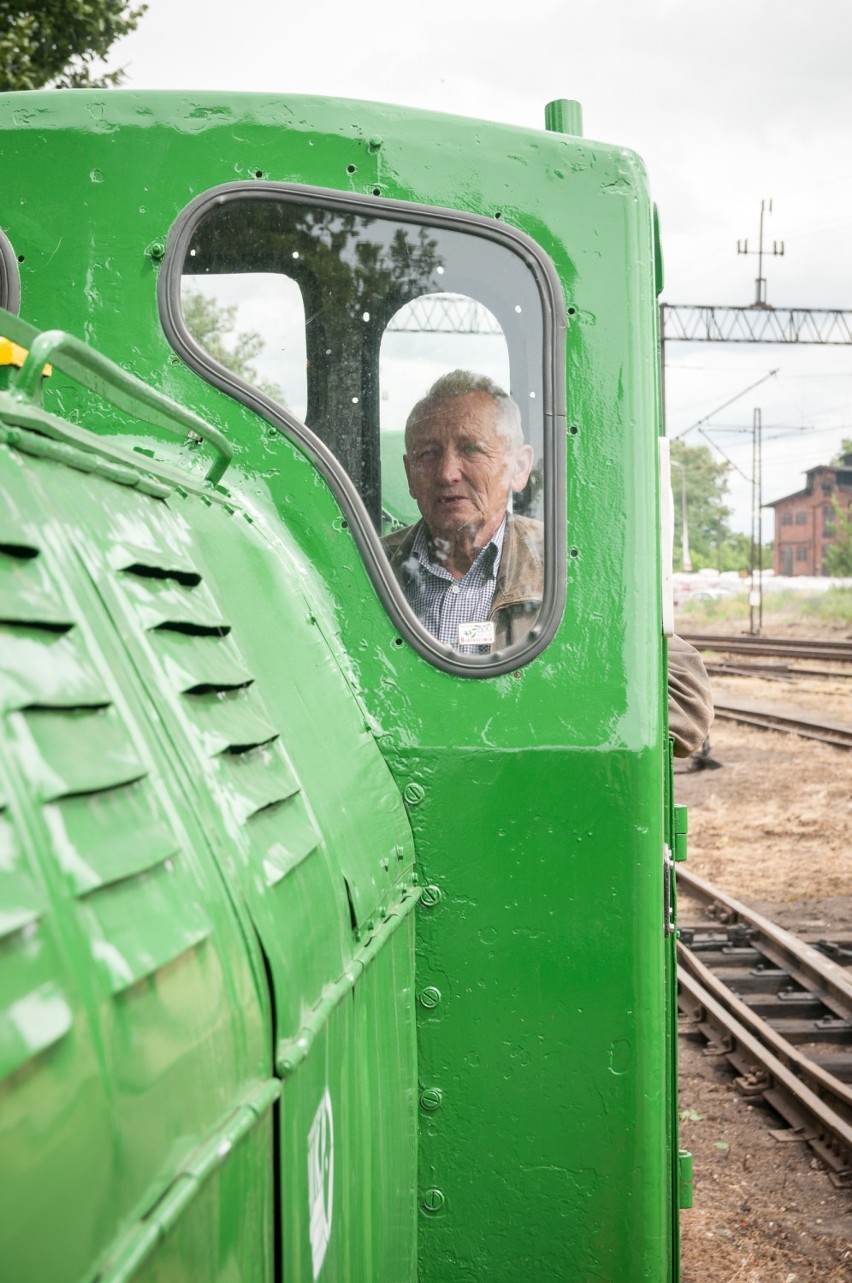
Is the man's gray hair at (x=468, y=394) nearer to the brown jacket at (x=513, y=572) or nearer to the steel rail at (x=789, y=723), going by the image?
the brown jacket at (x=513, y=572)

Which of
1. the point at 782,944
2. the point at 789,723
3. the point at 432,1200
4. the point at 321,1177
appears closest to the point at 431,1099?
the point at 432,1200

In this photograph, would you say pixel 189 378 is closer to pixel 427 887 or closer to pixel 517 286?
pixel 517 286

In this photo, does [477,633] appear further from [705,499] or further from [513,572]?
[705,499]

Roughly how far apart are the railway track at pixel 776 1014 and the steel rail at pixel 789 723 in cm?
820

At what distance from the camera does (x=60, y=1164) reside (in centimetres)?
86

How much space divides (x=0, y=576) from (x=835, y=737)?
16859 mm

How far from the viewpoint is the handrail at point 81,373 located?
4.21 ft

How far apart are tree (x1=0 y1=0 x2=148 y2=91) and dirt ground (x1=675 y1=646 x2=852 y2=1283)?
9.81 m

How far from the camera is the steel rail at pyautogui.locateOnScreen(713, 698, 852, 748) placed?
1664 centimetres

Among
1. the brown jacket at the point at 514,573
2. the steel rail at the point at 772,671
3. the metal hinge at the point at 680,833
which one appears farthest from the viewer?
the steel rail at the point at 772,671

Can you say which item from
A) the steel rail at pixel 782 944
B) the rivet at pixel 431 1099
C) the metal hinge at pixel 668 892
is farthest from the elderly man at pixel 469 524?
the steel rail at pixel 782 944

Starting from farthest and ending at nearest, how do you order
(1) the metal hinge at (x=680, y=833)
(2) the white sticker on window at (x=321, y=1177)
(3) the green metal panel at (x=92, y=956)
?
(1) the metal hinge at (x=680, y=833), (2) the white sticker on window at (x=321, y=1177), (3) the green metal panel at (x=92, y=956)

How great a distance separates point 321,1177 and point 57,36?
13989 millimetres

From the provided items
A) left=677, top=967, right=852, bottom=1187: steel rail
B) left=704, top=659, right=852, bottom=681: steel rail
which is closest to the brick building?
left=704, top=659, right=852, bottom=681: steel rail
